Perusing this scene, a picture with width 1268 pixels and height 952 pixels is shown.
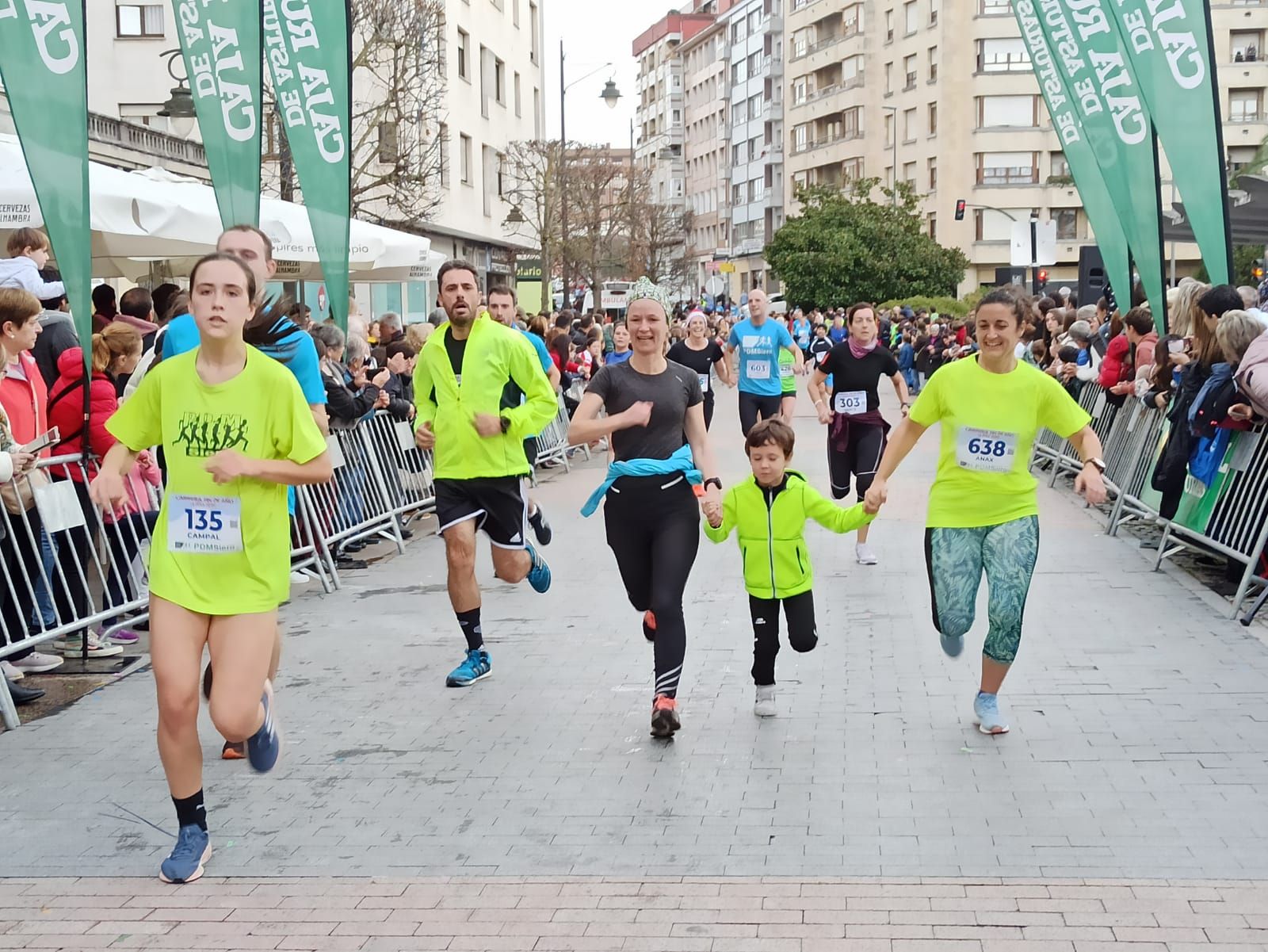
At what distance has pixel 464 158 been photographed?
4366 centimetres

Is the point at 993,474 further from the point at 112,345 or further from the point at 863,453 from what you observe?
the point at 863,453

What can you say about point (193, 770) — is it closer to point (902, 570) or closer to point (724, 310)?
point (902, 570)

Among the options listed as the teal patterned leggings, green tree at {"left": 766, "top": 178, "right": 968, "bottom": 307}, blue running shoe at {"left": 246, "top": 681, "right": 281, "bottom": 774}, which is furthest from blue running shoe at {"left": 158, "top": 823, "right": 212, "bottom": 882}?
green tree at {"left": 766, "top": 178, "right": 968, "bottom": 307}

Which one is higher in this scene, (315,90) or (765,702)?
(315,90)

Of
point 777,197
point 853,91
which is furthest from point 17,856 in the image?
point 777,197

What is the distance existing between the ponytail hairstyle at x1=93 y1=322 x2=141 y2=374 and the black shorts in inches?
77.2

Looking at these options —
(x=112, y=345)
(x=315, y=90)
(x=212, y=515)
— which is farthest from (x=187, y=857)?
(x=315, y=90)

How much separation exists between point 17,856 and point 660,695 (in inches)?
98.9

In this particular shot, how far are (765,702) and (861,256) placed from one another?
61.8 m

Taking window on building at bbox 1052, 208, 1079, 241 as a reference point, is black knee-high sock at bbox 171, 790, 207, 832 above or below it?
below

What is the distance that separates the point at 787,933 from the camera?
4371 millimetres

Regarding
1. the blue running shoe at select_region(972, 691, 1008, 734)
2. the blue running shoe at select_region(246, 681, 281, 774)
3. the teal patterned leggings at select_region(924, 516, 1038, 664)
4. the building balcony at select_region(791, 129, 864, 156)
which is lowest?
the blue running shoe at select_region(972, 691, 1008, 734)

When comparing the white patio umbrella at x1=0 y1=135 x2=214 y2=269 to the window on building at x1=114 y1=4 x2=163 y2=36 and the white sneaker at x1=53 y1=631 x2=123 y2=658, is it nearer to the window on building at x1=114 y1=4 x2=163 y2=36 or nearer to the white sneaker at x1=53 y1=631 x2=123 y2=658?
the white sneaker at x1=53 y1=631 x2=123 y2=658

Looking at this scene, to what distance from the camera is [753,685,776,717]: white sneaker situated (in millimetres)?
6785
